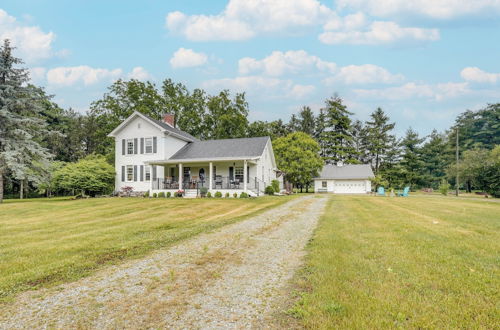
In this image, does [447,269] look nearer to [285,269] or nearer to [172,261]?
[285,269]

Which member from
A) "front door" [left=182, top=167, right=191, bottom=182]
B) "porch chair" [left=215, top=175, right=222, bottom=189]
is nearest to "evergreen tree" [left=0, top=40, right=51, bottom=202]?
"front door" [left=182, top=167, right=191, bottom=182]

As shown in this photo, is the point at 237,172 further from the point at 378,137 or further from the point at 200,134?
the point at 378,137

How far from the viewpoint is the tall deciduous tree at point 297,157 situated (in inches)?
1248

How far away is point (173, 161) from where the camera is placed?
74.2ft

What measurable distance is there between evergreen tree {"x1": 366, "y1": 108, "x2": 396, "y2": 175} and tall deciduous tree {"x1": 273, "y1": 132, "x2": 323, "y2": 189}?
2032cm

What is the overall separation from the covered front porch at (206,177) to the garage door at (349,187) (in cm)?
1701

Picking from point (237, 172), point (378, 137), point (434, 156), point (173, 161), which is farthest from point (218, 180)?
point (434, 156)

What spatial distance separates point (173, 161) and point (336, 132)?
110 ft

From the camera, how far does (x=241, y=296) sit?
11.5ft

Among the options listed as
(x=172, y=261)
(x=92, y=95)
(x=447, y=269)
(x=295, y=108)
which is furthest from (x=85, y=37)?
(x=295, y=108)

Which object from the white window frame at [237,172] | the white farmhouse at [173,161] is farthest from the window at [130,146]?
the white window frame at [237,172]

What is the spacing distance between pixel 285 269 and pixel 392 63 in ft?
80.7

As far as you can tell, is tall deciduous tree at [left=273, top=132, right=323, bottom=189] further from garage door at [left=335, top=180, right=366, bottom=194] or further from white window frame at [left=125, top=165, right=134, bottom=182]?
white window frame at [left=125, top=165, right=134, bottom=182]

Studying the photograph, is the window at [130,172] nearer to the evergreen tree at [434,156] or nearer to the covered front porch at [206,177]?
the covered front porch at [206,177]
